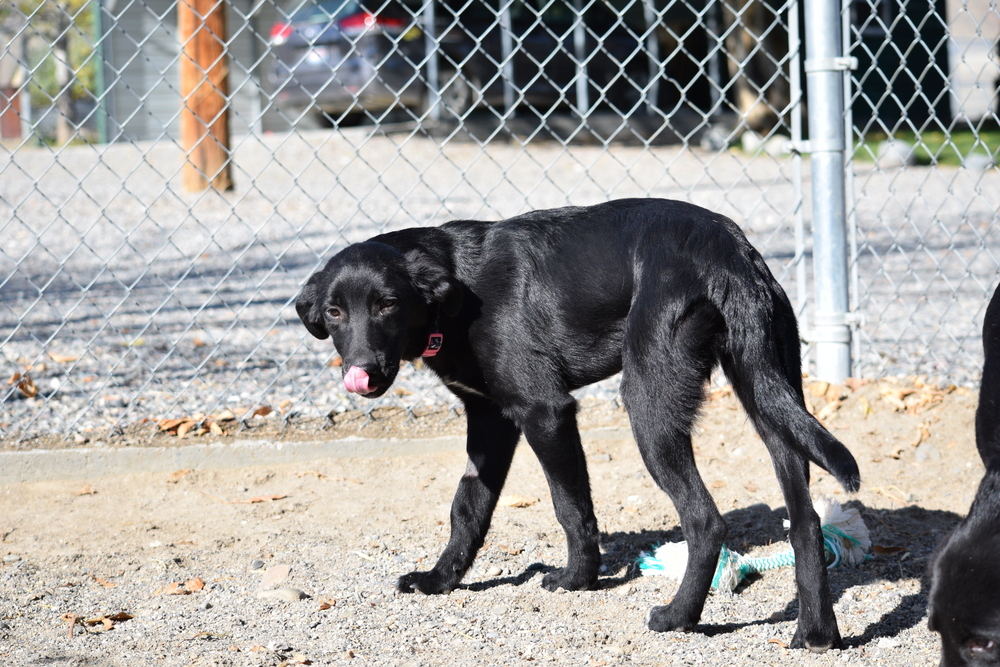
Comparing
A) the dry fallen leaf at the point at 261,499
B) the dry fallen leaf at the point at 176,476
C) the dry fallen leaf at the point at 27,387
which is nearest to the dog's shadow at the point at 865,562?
the dry fallen leaf at the point at 261,499

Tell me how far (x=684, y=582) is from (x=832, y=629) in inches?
15.5

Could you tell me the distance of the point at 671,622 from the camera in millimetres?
2676

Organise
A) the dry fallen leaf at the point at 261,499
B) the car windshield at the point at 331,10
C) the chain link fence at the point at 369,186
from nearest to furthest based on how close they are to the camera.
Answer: the dry fallen leaf at the point at 261,499 → the chain link fence at the point at 369,186 → the car windshield at the point at 331,10

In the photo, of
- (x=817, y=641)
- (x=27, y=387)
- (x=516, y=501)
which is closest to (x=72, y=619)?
(x=516, y=501)

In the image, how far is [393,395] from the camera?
4734 millimetres

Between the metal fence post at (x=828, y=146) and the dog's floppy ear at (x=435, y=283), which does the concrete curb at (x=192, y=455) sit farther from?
the dog's floppy ear at (x=435, y=283)

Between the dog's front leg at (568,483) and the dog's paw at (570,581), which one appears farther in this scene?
the dog's paw at (570,581)

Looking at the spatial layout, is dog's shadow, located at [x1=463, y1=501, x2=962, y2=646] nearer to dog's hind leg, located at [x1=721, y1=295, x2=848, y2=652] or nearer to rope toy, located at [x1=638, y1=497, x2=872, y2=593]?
rope toy, located at [x1=638, y1=497, x2=872, y2=593]

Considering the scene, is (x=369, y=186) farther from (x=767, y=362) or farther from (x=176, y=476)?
(x=767, y=362)

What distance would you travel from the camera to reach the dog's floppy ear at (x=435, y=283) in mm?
2828

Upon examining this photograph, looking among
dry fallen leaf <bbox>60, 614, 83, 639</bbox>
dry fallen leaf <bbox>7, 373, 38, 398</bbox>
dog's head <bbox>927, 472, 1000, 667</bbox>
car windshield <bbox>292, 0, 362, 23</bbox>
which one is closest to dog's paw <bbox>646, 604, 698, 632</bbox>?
dog's head <bbox>927, 472, 1000, 667</bbox>

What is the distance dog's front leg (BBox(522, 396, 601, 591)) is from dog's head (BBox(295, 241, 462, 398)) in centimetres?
41

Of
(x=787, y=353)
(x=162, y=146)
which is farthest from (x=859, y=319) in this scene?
(x=162, y=146)

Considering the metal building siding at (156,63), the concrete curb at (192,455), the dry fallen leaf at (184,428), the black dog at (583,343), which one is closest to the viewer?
the black dog at (583,343)
